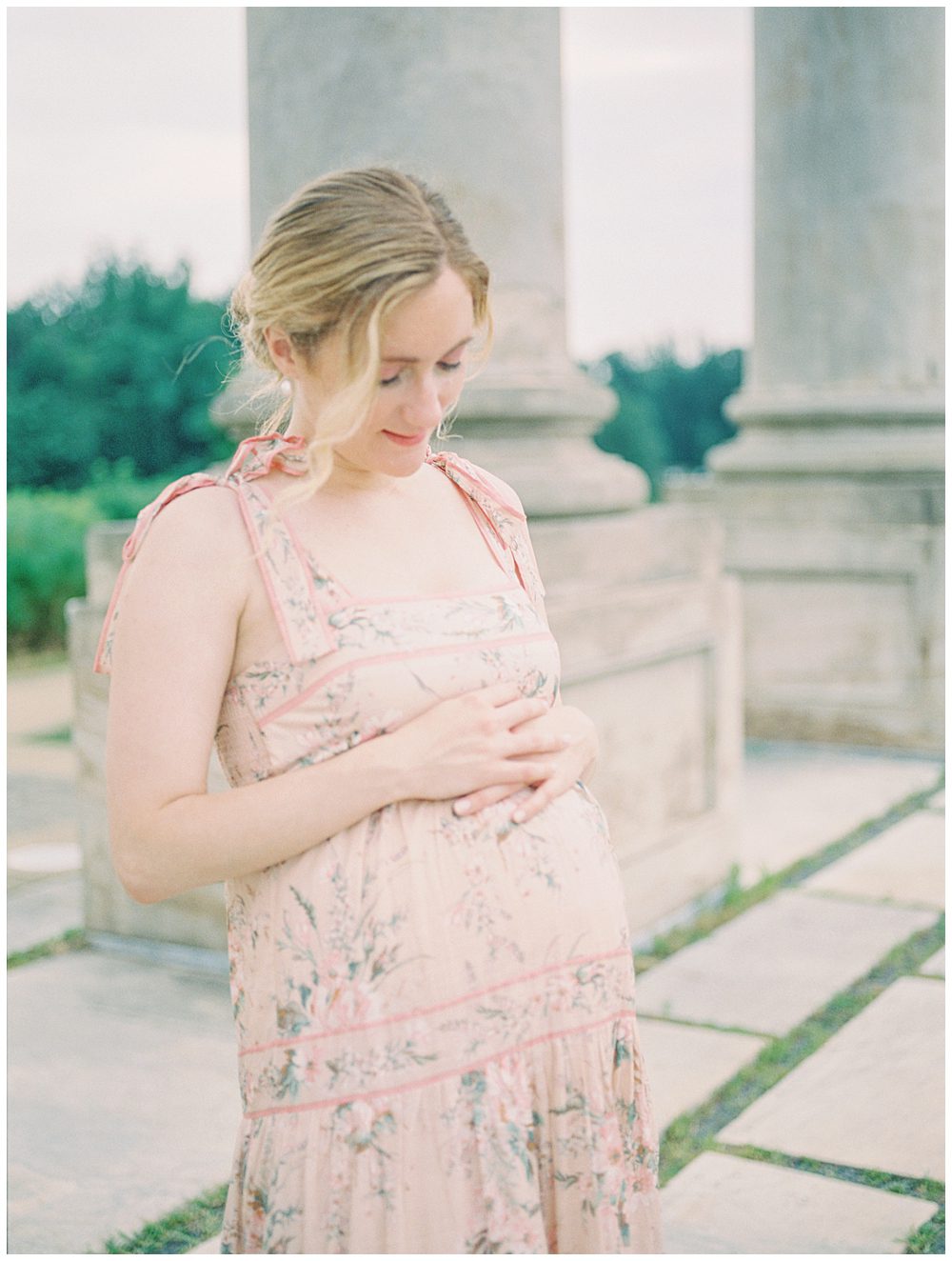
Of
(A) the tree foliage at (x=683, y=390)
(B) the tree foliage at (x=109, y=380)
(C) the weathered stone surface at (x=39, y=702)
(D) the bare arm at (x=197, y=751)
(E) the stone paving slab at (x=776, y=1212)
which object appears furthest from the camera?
(A) the tree foliage at (x=683, y=390)

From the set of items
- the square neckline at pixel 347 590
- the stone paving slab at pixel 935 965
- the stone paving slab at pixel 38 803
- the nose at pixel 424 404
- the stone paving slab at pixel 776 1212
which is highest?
the nose at pixel 424 404

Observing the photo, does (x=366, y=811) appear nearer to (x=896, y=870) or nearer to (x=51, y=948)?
(x=51, y=948)

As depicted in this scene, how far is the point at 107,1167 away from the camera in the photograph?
10.5 ft

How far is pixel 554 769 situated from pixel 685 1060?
7.25 feet

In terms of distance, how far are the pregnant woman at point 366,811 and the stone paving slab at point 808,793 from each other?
3742 mm

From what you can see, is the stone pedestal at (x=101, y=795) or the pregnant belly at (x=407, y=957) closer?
the pregnant belly at (x=407, y=957)

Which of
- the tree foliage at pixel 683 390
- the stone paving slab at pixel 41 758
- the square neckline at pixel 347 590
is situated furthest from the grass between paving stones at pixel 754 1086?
the tree foliage at pixel 683 390

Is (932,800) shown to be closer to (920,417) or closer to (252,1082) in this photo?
(920,417)

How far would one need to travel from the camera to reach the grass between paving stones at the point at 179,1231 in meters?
2.90

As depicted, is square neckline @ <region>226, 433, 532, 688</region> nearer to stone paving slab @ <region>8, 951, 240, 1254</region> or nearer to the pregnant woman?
the pregnant woman

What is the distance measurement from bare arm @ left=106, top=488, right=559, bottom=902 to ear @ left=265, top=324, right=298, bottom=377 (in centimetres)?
18

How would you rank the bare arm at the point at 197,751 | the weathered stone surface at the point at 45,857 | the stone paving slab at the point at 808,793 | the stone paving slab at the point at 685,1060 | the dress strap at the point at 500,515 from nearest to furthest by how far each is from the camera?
the bare arm at the point at 197,751
the dress strap at the point at 500,515
the stone paving slab at the point at 685,1060
the weathered stone surface at the point at 45,857
the stone paving slab at the point at 808,793

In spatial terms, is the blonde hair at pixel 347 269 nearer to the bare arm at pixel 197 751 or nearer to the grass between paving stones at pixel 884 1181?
the bare arm at pixel 197 751

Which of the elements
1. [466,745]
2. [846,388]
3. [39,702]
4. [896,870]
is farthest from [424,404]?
[39,702]
